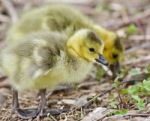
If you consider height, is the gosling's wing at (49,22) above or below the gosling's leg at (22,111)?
above

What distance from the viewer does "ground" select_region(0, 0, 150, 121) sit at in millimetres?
3131

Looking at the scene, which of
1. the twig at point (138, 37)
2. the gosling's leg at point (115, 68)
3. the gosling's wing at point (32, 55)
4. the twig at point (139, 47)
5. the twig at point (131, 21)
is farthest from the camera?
the twig at point (131, 21)

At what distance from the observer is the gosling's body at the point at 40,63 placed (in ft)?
9.96

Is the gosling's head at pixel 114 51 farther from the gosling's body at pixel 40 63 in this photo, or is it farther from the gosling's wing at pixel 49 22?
the gosling's body at pixel 40 63

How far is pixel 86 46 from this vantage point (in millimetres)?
3234

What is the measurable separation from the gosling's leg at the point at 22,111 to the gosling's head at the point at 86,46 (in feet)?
1.36

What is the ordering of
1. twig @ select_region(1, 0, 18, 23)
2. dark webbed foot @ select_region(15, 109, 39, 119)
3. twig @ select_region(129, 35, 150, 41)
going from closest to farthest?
dark webbed foot @ select_region(15, 109, 39, 119) < twig @ select_region(129, 35, 150, 41) < twig @ select_region(1, 0, 18, 23)

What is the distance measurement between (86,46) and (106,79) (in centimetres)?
73

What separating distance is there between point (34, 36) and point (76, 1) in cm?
241

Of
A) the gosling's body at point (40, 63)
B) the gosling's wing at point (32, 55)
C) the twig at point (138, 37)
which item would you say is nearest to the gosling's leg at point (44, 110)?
the gosling's body at point (40, 63)

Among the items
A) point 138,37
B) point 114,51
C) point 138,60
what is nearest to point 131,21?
point 138,37

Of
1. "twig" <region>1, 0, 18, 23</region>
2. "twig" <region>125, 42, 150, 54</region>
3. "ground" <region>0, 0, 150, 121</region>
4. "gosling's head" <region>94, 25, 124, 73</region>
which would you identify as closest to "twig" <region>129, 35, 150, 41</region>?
"ground" <region>0, 0, 150, 121</region>

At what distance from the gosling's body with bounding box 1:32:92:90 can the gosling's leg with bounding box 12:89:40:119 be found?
0.53 feet

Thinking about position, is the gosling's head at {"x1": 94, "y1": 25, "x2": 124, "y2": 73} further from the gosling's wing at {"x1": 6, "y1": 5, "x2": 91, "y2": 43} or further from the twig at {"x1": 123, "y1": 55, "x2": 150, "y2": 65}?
the gosling's wing at {"x1": 6, "y1": 5, "x2": 91, "y2": 43}
